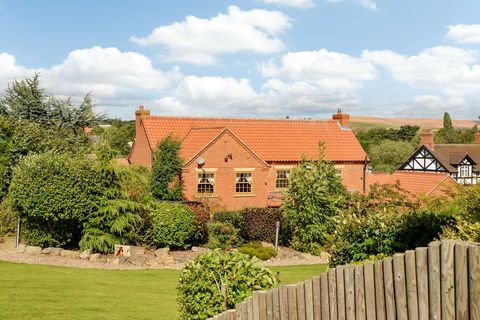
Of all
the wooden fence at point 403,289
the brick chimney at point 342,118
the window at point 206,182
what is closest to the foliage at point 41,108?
the window at point 206,182

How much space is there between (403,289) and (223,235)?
19.5 m

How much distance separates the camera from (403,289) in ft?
14.9

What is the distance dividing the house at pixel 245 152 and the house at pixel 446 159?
16.5 meters

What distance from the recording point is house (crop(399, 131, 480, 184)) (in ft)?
170

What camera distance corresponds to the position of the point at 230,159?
30.5 metres

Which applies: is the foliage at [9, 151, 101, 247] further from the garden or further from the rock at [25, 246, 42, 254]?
the rock at [25, 246, 42, 254]

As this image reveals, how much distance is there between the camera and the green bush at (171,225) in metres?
21.7

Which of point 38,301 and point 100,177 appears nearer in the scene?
point 38,301

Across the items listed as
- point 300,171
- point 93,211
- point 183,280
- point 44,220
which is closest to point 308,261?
point 300,171

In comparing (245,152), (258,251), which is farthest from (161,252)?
(245,152)

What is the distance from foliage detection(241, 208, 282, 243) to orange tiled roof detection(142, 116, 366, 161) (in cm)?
905

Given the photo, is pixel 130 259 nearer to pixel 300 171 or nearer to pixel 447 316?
pixel 300 171

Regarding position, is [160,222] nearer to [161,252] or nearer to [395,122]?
[161,252]

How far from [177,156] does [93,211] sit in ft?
30.7
